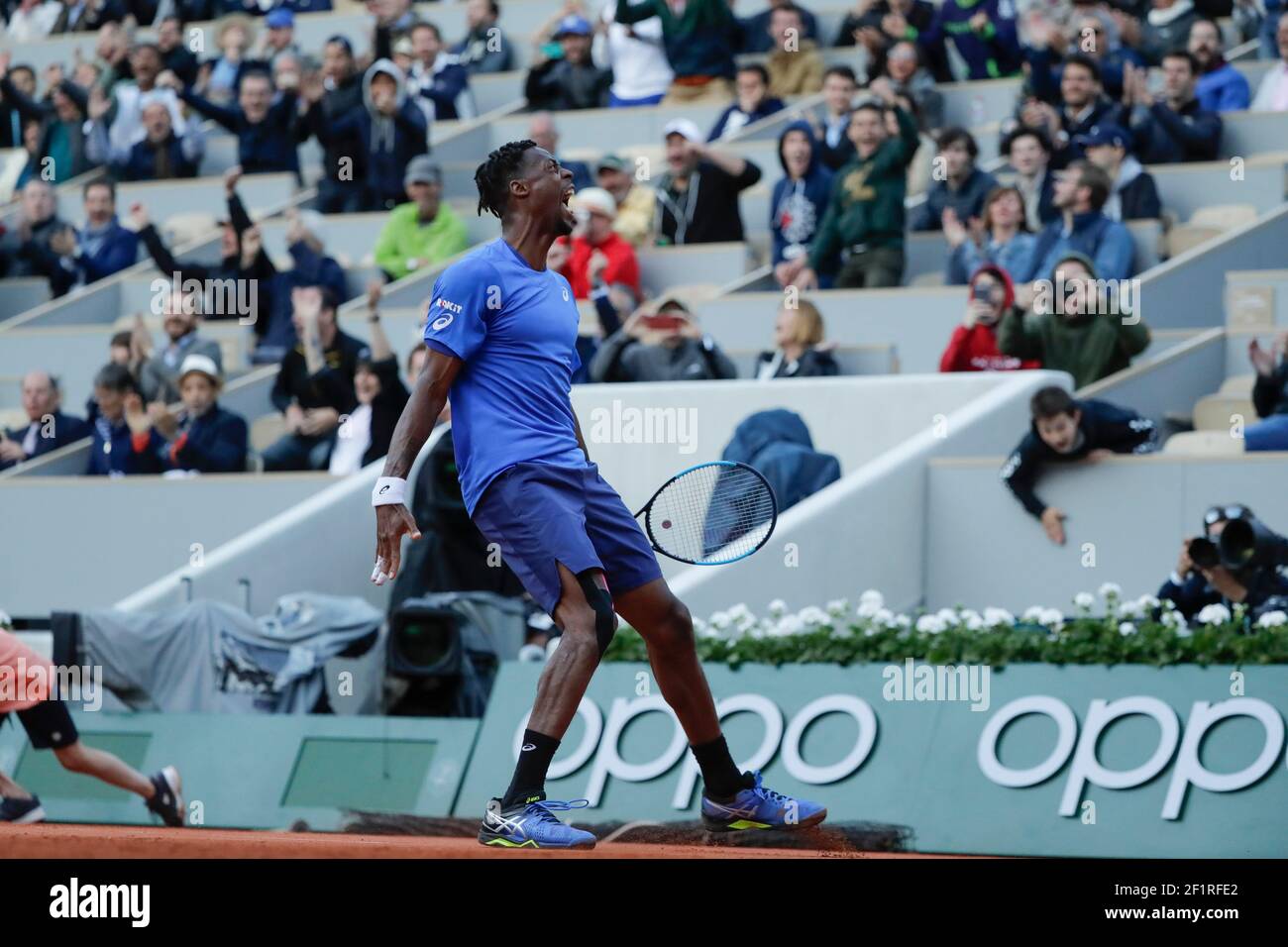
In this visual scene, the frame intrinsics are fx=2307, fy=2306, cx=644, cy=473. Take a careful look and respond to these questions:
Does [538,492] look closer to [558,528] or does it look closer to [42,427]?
[558,528]

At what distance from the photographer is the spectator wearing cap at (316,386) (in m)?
13.9

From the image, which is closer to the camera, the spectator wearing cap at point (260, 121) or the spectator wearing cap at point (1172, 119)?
the spectator wearing cap at point (1172, 119)

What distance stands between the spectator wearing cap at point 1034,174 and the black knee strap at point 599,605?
8.00m

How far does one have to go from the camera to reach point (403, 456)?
6504 millimetres

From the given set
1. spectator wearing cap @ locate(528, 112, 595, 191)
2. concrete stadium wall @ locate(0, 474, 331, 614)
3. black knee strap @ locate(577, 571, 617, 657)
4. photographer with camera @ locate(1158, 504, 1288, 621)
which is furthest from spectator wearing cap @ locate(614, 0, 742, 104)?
black knee strap @ locate(577, 571, 617, 657)

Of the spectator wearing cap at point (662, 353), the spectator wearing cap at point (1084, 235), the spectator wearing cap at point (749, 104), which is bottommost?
the spectator wearing cap at point (662, 353)

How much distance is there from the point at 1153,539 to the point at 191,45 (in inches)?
473

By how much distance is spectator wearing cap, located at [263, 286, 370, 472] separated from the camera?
13898 mm

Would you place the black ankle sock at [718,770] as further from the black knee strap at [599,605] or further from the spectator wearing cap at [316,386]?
the spectator wearing cap at [316,386]

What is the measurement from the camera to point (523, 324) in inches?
261

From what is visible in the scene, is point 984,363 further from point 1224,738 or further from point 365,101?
point 365,101

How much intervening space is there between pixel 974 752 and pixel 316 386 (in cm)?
610

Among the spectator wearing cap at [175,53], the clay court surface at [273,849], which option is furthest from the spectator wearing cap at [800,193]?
the clay court surface at [273,849]
